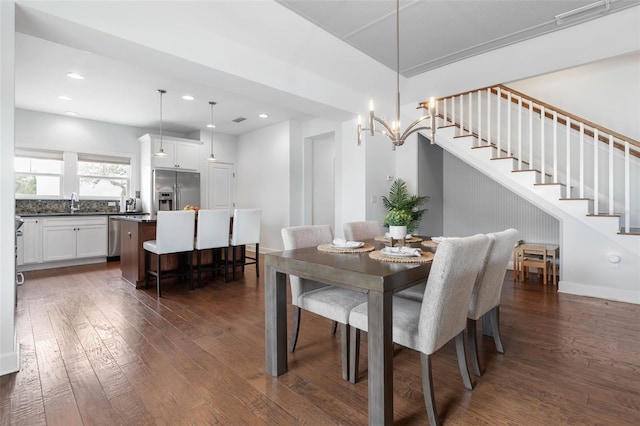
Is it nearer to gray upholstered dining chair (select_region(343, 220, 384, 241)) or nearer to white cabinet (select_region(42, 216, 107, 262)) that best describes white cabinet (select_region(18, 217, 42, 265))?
white cabinet (select_region(42, 216, 107, 262))

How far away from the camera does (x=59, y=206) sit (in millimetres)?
5805

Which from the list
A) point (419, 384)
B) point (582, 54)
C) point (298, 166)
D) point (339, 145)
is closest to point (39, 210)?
point (298, 166)

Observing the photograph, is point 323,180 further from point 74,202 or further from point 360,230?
point 74,202

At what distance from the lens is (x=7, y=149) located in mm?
1991

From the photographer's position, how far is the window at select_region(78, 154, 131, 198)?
20.0ft

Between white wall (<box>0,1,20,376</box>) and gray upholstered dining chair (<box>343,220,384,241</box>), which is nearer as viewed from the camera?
white wall (<box>0,1,20,376</box>)

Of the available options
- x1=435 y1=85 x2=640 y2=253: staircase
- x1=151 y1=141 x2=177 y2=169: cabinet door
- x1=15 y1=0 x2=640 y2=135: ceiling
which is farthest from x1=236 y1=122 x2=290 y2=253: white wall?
x1=435 y1=85 x2=640 y2=253: staircase

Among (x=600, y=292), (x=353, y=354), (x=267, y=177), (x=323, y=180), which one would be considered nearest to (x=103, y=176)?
(x=267, y=177)

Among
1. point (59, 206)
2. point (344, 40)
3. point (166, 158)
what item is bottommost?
point (59, 206)

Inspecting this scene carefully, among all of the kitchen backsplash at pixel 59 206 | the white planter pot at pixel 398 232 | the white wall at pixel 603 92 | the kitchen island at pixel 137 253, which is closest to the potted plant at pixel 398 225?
Result: the white planter pot at pixel 398 232

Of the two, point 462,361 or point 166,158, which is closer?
point 462,361

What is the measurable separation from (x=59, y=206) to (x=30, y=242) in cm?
100

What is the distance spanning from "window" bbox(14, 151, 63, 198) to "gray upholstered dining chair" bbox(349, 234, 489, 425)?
657 cm

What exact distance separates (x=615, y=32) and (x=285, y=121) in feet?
15.7
